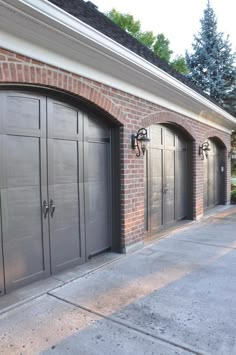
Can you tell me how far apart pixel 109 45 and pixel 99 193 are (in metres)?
2.20

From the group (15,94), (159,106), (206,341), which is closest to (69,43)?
(15,94)

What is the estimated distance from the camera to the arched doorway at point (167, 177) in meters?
6.00

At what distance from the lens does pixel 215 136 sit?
9234 millimetres

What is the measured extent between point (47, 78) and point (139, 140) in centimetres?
207

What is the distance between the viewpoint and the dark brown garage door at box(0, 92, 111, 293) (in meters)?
3.28

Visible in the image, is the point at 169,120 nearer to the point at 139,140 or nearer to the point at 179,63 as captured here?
the point at 139,140

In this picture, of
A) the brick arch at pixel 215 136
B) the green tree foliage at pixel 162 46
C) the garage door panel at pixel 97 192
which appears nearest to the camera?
the garage door panel at pixel 97 192

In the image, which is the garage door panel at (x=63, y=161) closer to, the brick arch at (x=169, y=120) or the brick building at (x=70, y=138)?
the brick building at (x=70, y=138)

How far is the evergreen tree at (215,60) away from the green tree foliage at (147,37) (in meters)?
5.40

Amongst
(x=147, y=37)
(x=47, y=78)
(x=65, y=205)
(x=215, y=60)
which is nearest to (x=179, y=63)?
(x=147, y=37)

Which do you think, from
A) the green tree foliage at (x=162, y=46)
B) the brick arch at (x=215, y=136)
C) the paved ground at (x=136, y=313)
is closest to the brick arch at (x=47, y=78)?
the paved ground at (x=136, y=313)

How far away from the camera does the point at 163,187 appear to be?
21.2 feet

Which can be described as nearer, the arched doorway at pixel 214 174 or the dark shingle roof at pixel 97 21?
the dark shingle roof at pixel 97 21

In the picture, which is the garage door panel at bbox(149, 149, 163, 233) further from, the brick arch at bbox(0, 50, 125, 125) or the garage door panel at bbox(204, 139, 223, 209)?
the garage door panel at bbox(204, 139, 223, 209)
